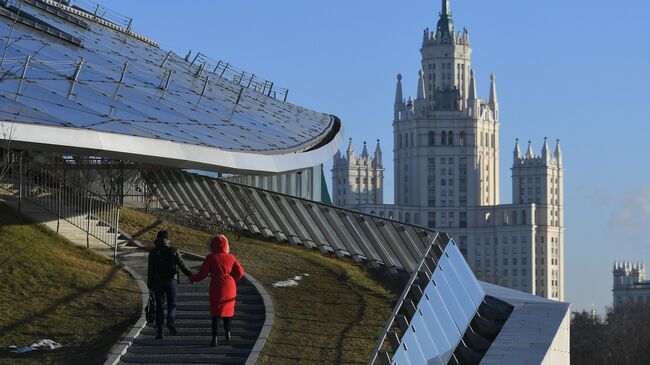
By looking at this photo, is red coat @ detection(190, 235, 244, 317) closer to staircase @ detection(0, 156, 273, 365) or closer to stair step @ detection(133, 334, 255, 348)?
staircase @ detection(0, 156, 273, 365)

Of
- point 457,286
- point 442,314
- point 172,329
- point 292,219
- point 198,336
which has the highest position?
point 292,219

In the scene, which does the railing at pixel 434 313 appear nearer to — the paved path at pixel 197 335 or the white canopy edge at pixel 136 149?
the paved path at pixel 197 335

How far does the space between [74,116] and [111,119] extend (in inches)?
37.6

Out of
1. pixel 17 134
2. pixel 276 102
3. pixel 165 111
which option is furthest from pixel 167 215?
pixel 276 102

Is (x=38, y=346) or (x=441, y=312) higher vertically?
(x=441, y=312)

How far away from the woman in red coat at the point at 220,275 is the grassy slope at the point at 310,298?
907 millimetres

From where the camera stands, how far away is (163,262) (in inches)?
885

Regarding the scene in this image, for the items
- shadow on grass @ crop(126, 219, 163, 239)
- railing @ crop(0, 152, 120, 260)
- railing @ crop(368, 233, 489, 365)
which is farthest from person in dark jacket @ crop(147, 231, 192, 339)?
shadow on grass @ crop(126, 219, 163, 239)

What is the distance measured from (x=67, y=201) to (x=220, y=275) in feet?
28.8

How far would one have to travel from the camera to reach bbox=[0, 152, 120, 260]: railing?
1175 inches

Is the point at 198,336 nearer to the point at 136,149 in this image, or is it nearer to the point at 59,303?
the point at 59,303

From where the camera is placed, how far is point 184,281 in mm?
26844

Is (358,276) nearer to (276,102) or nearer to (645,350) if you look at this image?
(276,102)

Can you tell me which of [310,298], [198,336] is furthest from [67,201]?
[198,336]
